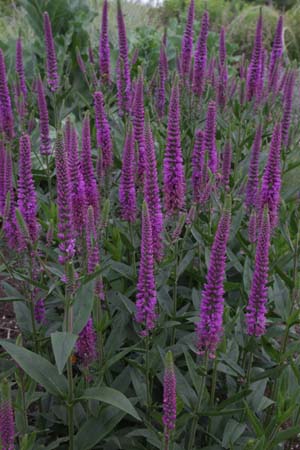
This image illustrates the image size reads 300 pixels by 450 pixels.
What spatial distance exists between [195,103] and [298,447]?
2.95 metres

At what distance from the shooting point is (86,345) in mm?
2629

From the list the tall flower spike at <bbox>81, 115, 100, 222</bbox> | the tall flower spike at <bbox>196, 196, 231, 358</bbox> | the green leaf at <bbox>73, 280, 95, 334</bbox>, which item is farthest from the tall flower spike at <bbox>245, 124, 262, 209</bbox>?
the green leaf at <bbox>73, 280, 95, 334</bbox>

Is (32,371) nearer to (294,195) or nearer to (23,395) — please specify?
(23,395)

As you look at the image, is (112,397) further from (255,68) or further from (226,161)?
(255,68)

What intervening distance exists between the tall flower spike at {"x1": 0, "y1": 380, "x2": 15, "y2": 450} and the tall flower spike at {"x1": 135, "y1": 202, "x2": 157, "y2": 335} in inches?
29.2

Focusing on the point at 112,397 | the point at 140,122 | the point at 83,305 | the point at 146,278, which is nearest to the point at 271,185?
the point at 140,122

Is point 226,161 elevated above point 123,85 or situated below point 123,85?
below

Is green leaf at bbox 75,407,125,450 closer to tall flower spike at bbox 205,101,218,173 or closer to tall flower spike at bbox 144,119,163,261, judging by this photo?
tall flower spike at bbox 144,119,163,261

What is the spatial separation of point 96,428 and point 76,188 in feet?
4.14

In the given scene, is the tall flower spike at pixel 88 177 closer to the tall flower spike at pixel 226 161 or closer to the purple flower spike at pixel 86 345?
the purple flower spike at pixel 86 345

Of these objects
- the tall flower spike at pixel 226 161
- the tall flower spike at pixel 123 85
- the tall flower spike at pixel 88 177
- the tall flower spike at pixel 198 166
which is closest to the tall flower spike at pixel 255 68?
the tall flower spike at pixel 123 85

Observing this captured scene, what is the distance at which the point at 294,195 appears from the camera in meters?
4.78

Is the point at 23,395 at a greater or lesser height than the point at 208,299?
A: lesser

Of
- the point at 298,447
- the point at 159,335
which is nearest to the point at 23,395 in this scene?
the point at 159,335
